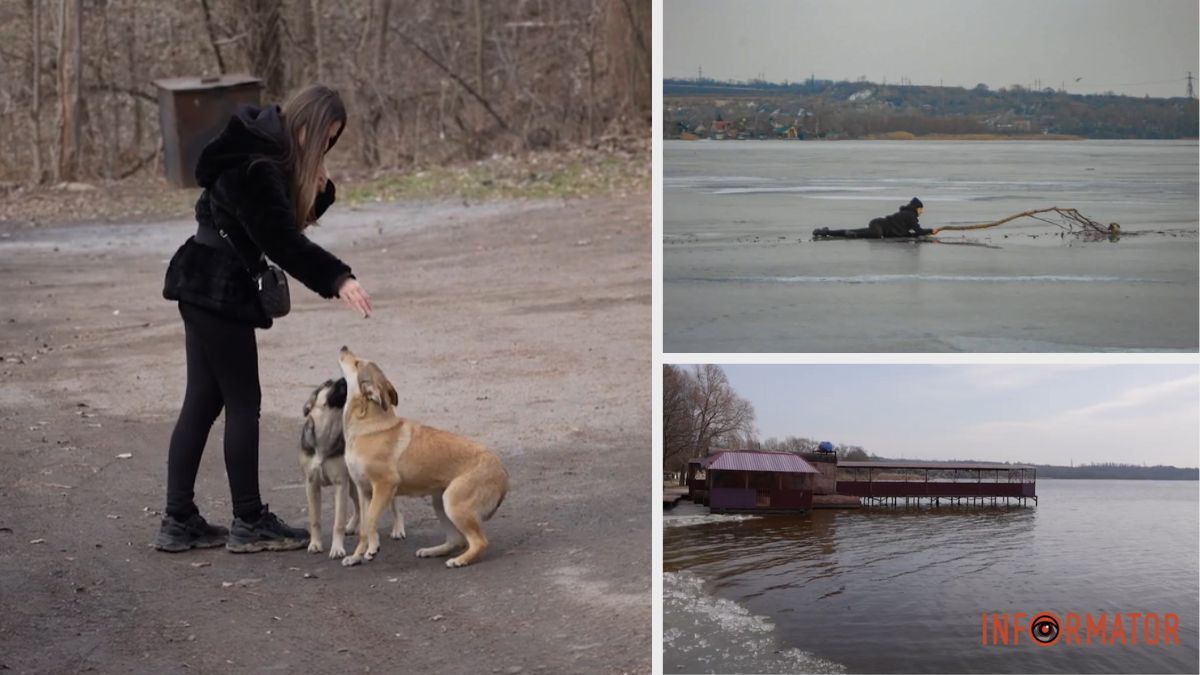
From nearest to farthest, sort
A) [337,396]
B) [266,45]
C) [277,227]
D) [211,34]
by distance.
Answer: [277,227] < [337,396] < [211,34] < [266,45]

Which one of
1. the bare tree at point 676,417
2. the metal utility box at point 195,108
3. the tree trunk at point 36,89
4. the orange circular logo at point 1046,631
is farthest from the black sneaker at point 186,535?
the tree trunk at point 36,89

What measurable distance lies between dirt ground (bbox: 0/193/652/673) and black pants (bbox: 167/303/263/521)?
22 centimetres

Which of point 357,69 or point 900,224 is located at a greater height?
point 357,69

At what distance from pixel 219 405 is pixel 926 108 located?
2272 mm

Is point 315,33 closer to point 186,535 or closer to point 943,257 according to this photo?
point 186,535

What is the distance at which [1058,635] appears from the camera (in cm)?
333

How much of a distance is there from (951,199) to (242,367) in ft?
6.86

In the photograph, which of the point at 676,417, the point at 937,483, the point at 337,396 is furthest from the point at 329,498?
the point at 937,483

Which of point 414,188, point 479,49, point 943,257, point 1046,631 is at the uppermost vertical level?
point 479,49

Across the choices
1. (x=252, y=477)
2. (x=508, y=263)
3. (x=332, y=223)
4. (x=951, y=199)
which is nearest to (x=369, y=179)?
(x=332, y=223)

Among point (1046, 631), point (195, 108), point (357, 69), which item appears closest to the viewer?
point (1046, 631)

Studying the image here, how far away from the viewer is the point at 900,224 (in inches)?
139

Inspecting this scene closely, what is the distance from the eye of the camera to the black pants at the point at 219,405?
14.2 ft

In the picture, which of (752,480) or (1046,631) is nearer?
(1046,631)
